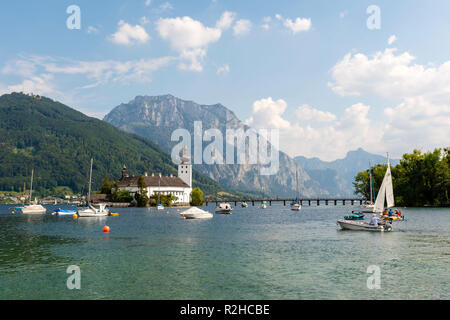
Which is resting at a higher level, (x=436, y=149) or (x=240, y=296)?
(x=436, y=149)

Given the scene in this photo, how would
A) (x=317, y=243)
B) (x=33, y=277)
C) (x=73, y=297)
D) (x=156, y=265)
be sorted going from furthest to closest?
(x=317, y=243) → (x=156, y=265) → (x=33, y=277) → (x=73, y=297)

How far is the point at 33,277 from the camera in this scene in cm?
3058

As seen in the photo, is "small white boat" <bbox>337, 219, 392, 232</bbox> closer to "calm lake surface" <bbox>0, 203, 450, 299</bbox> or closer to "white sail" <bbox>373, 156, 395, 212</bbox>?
"calm lake surface" <bbox>0, 203, 450, 299</bbox>

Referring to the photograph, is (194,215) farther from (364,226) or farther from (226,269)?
(226,269)

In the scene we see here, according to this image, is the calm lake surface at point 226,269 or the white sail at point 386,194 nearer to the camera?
the calm lake surface at point 226,269

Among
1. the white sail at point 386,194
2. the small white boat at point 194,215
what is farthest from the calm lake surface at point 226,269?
the small white boat at point 194,215

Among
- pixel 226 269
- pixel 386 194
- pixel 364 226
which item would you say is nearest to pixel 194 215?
pixel 386 194

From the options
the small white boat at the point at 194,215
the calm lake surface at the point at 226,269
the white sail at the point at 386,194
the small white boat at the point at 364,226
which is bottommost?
the small white boat at the point at 194,215

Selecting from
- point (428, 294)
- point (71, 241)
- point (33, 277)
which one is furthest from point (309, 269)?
point (71, 241)

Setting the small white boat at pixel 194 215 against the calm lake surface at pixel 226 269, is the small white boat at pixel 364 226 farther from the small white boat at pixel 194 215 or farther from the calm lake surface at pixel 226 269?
the small white boat at pixel 194 215

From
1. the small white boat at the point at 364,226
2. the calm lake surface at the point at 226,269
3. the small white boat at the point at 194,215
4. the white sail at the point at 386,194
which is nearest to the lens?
the calm lake surface at the point at 226,269

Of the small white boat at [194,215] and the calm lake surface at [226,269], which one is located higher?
the calm lake surface at [226,269]

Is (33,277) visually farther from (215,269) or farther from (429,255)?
(429,255)
